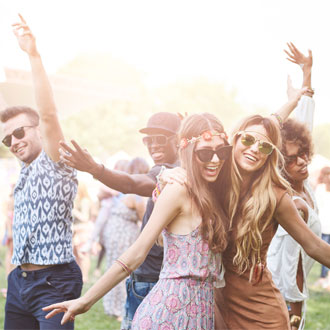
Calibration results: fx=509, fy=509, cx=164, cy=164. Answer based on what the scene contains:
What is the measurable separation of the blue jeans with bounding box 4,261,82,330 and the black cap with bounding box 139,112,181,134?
1.19 meters

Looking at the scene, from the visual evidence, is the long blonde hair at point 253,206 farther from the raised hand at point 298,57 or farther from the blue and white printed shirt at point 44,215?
the raised hand at point 298,57

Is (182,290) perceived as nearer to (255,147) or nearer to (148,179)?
(255,147)

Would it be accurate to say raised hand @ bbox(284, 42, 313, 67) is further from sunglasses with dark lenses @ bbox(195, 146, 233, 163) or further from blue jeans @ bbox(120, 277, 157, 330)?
blue jeans @ bbox(120, 277, 157, 330)

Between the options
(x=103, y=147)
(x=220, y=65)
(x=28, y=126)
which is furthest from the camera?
(x=220, y=65)

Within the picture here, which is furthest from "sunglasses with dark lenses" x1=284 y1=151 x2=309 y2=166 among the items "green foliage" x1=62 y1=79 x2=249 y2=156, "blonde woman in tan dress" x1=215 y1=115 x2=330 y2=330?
"green foliage" x1=62 y1=79 x2=249 y2=156

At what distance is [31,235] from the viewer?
311 centimetres

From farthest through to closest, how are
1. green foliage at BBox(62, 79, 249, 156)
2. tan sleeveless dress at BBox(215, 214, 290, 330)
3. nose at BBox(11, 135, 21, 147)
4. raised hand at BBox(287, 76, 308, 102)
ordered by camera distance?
green foliage at BBox(62, 79, 249, 156) < raised hand at BBox(287, 76, 308, 102) < nose at BBox(11, 135, 21, 147) < tan sleeveless dress at BBox(215, 214, 290, 330)

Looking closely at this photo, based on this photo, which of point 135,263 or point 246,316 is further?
point 246,316

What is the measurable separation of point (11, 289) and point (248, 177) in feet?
5.39

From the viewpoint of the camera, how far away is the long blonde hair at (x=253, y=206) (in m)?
2.77

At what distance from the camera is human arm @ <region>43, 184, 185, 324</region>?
2.46m

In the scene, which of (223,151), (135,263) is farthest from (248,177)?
(135,263)

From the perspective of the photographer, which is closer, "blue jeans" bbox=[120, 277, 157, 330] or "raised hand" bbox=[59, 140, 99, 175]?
"raised hand" bbox=[59, 140, 99, 175]

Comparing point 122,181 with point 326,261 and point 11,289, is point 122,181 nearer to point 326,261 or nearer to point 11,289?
point 11,289
